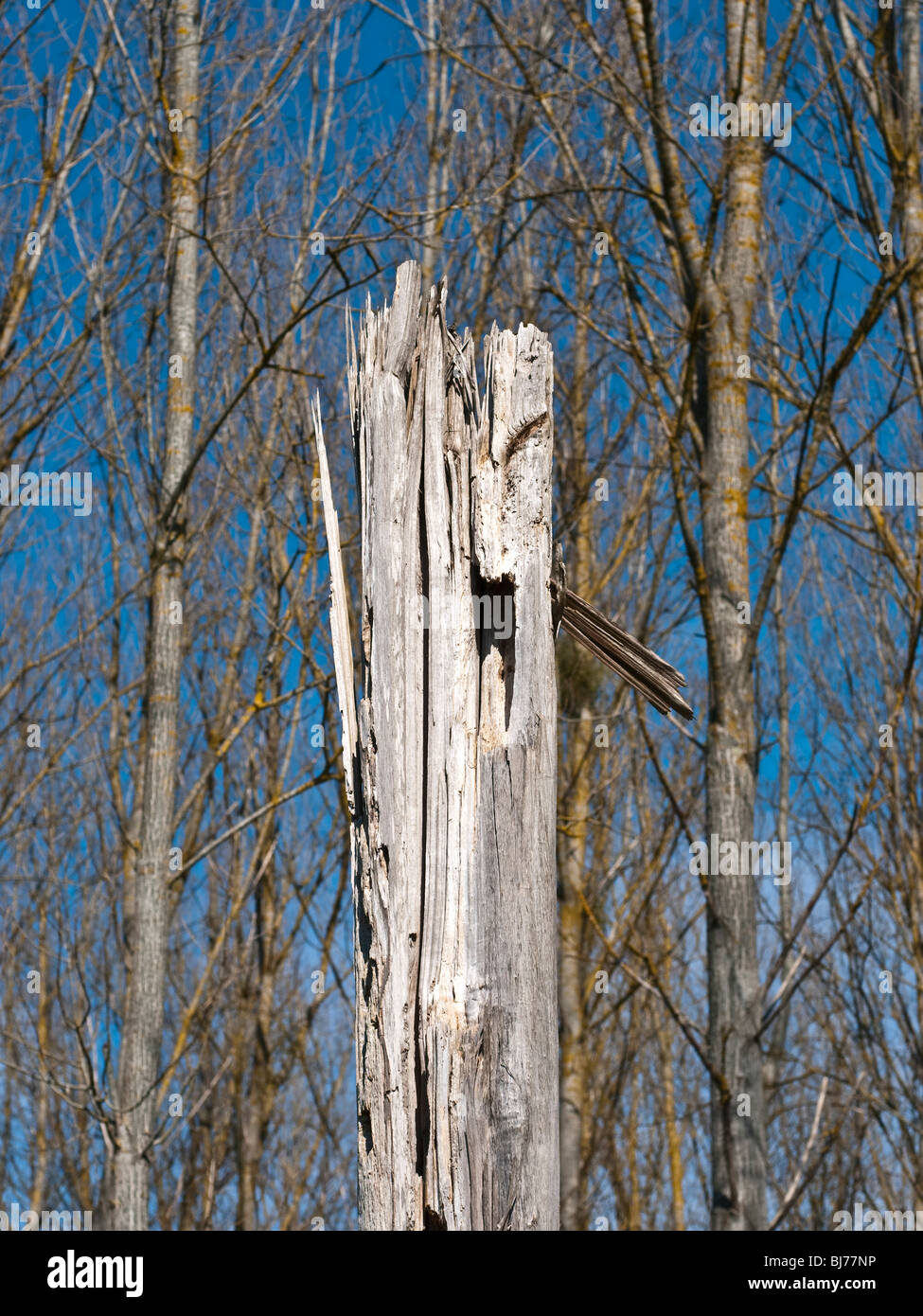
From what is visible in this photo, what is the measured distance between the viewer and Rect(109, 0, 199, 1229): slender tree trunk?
18.4 ft

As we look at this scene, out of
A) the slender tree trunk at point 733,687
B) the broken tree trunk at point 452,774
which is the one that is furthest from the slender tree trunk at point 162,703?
the broken tree trunk at point 452,774

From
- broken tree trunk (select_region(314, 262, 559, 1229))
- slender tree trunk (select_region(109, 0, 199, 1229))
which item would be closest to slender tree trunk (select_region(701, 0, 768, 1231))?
slender tree trunk (select_region(109, 0, 199, 1229))

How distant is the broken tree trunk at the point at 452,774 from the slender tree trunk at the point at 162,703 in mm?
3413

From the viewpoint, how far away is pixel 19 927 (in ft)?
32.0

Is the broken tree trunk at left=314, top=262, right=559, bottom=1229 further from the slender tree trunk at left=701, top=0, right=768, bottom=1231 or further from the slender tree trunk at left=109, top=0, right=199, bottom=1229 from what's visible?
the slender tree trunk at left=109, top=0, right=199, bottom=1229

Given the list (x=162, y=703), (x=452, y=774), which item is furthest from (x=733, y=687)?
(x=452, y=774)

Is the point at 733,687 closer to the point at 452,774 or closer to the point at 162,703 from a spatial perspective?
the point at 162,703

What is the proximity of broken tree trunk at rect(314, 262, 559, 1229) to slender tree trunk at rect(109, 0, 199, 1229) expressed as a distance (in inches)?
134

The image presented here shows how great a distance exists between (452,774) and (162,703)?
3.98 meters

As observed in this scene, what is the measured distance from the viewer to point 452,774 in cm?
222

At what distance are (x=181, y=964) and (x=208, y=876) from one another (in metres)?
0.79

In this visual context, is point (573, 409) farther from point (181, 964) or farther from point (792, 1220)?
point (792, 1220)

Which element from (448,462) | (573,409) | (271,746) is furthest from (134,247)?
(448,462)
